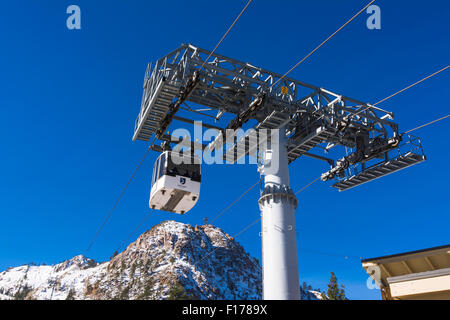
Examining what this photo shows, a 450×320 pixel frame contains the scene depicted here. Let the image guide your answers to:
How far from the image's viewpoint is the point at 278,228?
17.2 m

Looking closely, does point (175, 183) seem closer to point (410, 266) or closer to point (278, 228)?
point (278, 228)

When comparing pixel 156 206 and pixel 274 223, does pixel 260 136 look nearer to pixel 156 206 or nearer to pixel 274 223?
pixel 274 223

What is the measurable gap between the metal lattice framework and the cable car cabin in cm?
145

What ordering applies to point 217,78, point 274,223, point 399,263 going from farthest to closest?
point 217,78 → point 274,223 → point 399,263

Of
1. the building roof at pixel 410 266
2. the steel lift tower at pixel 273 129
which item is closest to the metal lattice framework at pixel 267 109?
the steel lift tower at pixel 273 129

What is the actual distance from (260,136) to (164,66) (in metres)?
5.98

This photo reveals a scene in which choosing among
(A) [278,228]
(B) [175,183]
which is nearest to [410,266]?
(A) [278,228]

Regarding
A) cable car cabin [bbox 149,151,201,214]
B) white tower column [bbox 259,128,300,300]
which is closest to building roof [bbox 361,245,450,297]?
white tower column [bbox 259,128,300,300]

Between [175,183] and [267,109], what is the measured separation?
6124mm

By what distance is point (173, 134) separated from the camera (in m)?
21.8

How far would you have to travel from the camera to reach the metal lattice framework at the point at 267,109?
1870 centimetres

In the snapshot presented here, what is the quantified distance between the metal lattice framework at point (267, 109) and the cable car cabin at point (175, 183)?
145 centimetres
